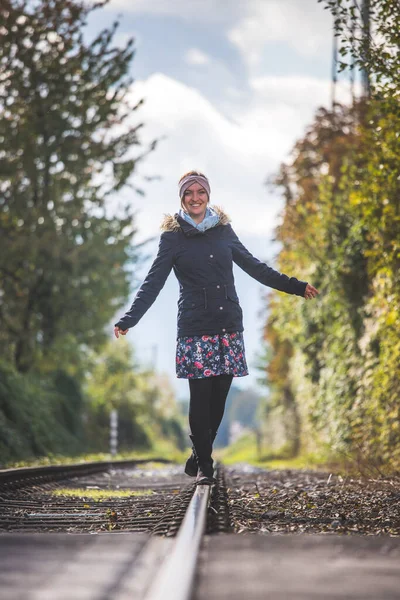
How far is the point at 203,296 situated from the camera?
5555 mm

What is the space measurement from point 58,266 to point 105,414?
1348 cm

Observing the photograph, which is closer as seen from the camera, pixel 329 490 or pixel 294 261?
pixel 329 490

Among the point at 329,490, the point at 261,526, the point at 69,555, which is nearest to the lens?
the point at 69,555

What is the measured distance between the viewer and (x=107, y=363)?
3634 centimetres

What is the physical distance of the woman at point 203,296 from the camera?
5523 millimetres

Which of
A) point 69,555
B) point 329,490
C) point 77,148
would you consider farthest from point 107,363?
point 69,555

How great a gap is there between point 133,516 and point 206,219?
6.72 ft

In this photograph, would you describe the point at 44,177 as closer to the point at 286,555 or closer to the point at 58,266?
the point at 58,266

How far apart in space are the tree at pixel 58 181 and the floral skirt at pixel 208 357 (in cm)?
1073

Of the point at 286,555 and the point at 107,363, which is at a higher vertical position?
the point at 107,363

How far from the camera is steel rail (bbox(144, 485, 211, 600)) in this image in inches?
85.5

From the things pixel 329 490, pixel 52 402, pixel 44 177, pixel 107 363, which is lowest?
pixel 329 490

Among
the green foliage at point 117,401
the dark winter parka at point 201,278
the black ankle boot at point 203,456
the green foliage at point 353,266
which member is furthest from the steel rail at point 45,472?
the green foliage at point 117,401

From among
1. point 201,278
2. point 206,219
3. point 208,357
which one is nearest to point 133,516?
point 208,357
